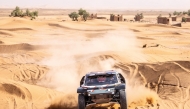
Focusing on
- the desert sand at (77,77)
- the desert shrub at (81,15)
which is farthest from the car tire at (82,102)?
the desert shrub at (81,15)

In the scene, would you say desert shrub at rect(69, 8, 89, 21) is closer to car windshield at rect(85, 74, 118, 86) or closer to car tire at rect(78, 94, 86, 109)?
car windshield at rect(85, 74, 118, 86)

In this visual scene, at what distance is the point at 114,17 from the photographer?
60938 millimetres

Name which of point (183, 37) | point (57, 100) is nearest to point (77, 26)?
point (183, 37)

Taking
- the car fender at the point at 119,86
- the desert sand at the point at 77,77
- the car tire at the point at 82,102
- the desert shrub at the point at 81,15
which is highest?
the desert shrub at the point at 81,15

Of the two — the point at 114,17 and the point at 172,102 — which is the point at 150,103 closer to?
the point at 172,102

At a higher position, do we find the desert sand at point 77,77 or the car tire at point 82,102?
the car tire at point 82,102

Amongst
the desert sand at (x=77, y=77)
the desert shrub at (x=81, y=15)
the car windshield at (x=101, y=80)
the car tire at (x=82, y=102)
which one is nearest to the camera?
the car tire at (x=82, y=102)

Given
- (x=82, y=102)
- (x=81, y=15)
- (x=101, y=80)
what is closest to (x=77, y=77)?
(x=101, y=80)

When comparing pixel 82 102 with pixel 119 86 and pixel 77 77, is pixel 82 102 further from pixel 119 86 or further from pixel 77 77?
pixel 77 77

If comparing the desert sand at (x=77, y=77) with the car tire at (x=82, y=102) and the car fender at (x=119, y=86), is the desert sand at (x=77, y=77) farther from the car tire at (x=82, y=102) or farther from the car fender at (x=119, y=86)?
the car tire at (x=82, y=102)

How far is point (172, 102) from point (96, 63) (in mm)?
7614

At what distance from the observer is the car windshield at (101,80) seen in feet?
31.8

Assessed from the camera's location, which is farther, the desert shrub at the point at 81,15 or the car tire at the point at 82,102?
the desert shrub at the point at 81,15

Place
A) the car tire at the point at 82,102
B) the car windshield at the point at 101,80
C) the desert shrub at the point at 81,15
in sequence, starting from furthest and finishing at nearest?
1. the desert shrub at the point at 81,15
2. the car windshield at the point at 101,80
3. the car tire at the point at 82,102
